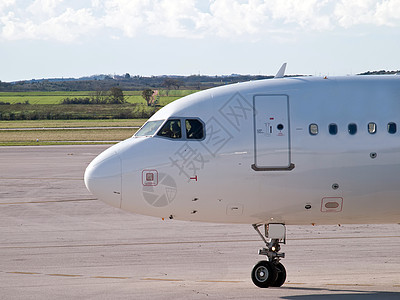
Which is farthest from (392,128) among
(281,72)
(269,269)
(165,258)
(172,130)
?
(165,258)

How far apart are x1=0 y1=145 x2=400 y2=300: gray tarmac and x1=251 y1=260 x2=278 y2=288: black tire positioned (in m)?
0.18

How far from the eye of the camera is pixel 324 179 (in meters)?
14.9

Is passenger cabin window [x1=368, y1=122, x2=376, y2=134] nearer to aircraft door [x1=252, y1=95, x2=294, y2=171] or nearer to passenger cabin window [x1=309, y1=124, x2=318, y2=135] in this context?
passenger cabin window [x1=309, y1=124, x2=318, y2=135]

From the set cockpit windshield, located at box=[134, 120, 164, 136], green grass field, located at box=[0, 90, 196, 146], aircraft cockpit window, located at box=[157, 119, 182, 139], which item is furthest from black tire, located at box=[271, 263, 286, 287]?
green grass field, located at box=[0, 90, 196, 146]

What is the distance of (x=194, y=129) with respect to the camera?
15.4m

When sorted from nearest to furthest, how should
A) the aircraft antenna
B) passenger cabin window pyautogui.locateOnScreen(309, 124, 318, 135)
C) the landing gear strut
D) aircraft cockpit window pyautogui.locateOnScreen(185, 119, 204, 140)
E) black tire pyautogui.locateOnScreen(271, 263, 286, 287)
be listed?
A: passenger cabin window pyautogui.locateOnScreen(309, 124, 318, 135) → aircraft cockpit window pyautogui.locateOnScreen(185, 119, 204, 140) → the landing gear strut → black tire pyautogui.locateOnScreen(271, 263, 286, 287) → the aircraft antenna

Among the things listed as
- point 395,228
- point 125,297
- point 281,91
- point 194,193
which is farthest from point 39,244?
point 395,228

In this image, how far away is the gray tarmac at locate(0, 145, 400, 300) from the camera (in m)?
16.3

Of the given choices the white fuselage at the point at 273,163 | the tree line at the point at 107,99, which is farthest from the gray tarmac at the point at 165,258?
the tree line at the point at 107,99

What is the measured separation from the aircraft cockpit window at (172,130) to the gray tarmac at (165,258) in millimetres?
3807

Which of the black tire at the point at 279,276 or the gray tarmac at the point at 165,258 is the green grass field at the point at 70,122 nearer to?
the gray tarmac at the point at 165,258

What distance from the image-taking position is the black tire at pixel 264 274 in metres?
16.0

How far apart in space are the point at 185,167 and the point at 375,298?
5313 millimetres

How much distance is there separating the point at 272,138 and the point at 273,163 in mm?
564
